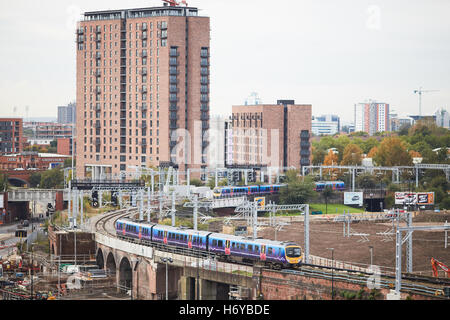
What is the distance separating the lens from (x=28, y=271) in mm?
65375

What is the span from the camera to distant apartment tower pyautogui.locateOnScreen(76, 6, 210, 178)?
376 ft

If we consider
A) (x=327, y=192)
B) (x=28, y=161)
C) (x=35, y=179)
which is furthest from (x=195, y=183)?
(x=28, y=161)

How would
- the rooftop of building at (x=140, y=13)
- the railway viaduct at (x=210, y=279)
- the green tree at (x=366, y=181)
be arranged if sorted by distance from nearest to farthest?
the railway viaduct at (x=210, y=279), the green tree at (x=366, y=181), the rooftop of building at (x=140, y=13)

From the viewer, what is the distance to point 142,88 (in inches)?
4624

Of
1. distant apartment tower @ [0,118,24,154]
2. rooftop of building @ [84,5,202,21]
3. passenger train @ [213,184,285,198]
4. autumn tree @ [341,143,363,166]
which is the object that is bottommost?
passenger train @ [213,184,285,198]

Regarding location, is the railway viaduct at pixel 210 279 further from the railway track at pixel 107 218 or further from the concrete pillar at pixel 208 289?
the railway track at pixel 107 218

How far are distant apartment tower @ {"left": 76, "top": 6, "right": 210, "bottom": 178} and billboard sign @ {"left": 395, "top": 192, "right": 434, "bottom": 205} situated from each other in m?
32.8

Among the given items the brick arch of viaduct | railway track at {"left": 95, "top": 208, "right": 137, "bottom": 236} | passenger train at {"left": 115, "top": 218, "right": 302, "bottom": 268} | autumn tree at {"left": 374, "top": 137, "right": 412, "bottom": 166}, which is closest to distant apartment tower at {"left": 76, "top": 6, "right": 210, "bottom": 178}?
railway track at {"left": 95, "top": 208, "right": 137, "bottom": 236}

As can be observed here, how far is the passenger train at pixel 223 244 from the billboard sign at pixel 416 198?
4882cm

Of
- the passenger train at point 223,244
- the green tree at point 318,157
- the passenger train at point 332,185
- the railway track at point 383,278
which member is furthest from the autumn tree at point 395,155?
the railway track at point 383,278

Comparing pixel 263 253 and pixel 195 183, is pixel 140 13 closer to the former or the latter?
pixel 195 183

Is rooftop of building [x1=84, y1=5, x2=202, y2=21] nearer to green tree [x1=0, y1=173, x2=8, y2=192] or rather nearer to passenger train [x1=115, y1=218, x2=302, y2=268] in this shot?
green tree [x1=0, y1=173, x2=8, y2=192]

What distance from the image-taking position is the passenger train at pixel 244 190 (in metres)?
95.4

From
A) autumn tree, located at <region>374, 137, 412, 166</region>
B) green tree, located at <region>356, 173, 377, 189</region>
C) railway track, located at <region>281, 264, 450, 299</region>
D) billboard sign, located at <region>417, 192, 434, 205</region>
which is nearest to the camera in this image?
railway track, located at <region>281, 264, 450, 299</region>
